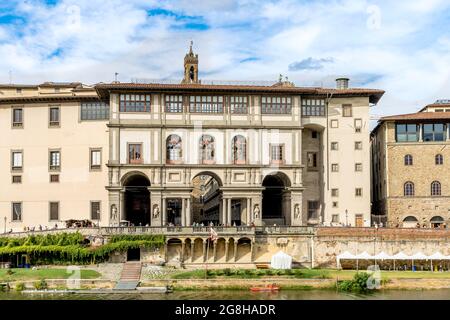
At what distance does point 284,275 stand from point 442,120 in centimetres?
2829

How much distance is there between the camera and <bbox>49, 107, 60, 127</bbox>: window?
68875mm

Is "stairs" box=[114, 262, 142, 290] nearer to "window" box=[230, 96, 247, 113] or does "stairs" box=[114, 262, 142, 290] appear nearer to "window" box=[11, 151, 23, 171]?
"window" box=[230, 96, 247, 113]

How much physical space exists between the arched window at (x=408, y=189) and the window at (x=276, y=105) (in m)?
14.8

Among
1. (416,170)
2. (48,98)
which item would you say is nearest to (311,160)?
(416,170)

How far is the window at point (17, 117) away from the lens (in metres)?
69.1

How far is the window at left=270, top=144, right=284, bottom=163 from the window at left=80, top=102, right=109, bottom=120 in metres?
18.1

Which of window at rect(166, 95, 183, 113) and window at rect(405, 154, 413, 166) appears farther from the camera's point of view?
window at rect(405, 154, 413, 166)

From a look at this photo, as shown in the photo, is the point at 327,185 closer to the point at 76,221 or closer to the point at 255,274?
the point at 255,274

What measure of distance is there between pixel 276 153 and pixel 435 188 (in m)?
17.4

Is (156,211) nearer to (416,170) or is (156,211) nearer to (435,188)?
(416,170)

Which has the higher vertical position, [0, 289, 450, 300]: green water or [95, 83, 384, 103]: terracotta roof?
[95, 83, 384, 103]: terracotta roof

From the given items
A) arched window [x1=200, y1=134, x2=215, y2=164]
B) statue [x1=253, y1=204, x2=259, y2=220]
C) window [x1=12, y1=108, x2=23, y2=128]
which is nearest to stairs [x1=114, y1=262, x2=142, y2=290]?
statue [x1=253, y1=204, x2=259, y2=220]

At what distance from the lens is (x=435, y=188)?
2685 inches
